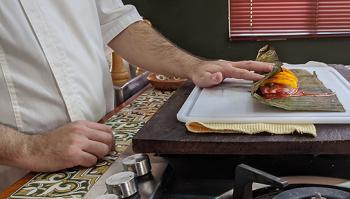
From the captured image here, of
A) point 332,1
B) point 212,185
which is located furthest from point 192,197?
point 332,1

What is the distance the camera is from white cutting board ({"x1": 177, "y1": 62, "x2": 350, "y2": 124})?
1.66 ft

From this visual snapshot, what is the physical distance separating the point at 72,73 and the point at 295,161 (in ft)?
1.31

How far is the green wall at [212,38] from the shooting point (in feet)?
7.09

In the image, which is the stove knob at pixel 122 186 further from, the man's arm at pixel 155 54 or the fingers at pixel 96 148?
the man's arm at pixel 155 54

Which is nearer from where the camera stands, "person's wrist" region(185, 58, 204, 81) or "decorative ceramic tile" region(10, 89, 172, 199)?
"decorative ceramic tile" region(10, 89, 172, 199)

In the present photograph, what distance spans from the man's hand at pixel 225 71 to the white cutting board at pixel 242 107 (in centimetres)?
2

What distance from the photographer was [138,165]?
0.45 metres

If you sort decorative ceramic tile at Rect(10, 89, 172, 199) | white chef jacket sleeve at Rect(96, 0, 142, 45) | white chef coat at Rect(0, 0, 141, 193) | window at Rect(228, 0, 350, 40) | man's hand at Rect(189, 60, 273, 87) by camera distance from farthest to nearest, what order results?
window at Rect(228, 0, 350, 40)
white chef jacket sleeve at Rect(96, 0, 142, 45)
man's hand at Rect(189, 60, 273, 87)
white chef coat at Rect(0, 0, 141, 193)
decorative ceramic tile at Rect(10, 89, 172, 199)

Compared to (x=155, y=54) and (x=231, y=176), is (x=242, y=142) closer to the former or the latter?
(x=231, y=176)

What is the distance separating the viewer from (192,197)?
0.42 metres

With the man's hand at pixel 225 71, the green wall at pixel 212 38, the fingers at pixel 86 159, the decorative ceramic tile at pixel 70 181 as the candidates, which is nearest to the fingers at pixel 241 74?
the man's hand at pixel 225 71

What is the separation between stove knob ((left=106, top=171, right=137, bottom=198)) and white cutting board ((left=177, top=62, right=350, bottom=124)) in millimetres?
146

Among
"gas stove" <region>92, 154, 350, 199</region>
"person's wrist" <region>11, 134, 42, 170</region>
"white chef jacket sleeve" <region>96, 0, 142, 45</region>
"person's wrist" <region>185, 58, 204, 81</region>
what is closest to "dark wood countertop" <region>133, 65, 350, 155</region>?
"gas stove" <region>92, 154, 350, 199</region>

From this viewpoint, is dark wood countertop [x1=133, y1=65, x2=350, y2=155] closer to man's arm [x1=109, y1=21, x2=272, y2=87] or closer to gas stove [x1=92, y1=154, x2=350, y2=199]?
gas stove [x1=92, y1=154, x2=350, y2=199]
